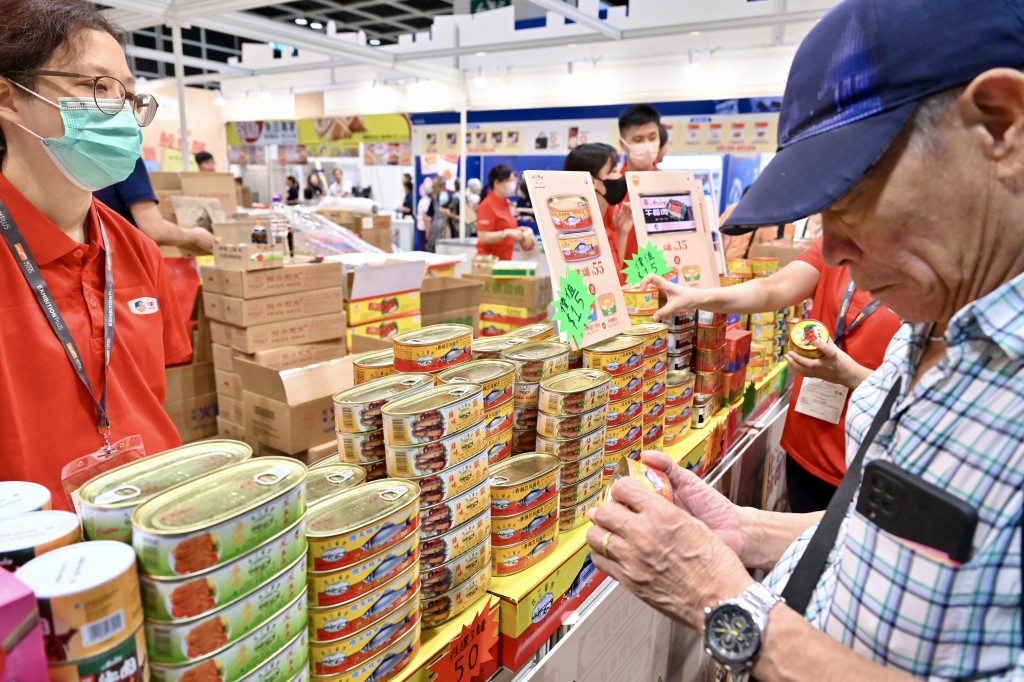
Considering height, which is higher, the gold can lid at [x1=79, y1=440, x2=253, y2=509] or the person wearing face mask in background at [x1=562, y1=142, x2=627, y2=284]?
the person wearing face mask in background at [x1=562, y1=142, x2=627, y2=284]

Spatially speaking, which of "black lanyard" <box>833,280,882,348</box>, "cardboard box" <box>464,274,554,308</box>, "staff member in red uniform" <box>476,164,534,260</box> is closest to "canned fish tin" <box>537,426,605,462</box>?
"black lanyard" <box>833,280,882,348</box>

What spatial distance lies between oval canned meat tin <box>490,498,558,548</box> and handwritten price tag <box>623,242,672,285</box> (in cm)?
110

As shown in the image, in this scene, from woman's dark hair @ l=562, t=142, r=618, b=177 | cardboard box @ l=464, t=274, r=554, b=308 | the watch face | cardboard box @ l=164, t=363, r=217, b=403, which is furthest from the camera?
cardboard box @ l=464, t=274, r=554, b=308

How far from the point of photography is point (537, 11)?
6.66m

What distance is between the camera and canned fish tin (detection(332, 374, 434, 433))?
3.92 feet

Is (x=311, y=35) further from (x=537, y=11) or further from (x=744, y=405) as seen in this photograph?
(x=744, y=405)

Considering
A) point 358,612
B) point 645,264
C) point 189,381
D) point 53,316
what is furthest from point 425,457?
point 189,381

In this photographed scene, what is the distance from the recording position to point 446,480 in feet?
3.87

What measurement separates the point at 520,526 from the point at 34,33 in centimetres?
150

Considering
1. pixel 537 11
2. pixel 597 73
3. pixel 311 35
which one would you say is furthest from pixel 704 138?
pixel 311 35

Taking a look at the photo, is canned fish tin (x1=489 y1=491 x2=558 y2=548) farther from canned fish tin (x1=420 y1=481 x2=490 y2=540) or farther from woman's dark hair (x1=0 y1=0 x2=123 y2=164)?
woman's dark hair (x1=0 y1=0 x2=123 y2=164)

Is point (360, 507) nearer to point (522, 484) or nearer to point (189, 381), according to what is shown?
point (522, 484)

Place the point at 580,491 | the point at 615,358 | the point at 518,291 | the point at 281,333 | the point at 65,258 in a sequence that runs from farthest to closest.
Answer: the point at 518,291
the point at 281,333
the point at 615,358
the point at 580,491
the point at 65,258

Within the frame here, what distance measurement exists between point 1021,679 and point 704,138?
352 inches
